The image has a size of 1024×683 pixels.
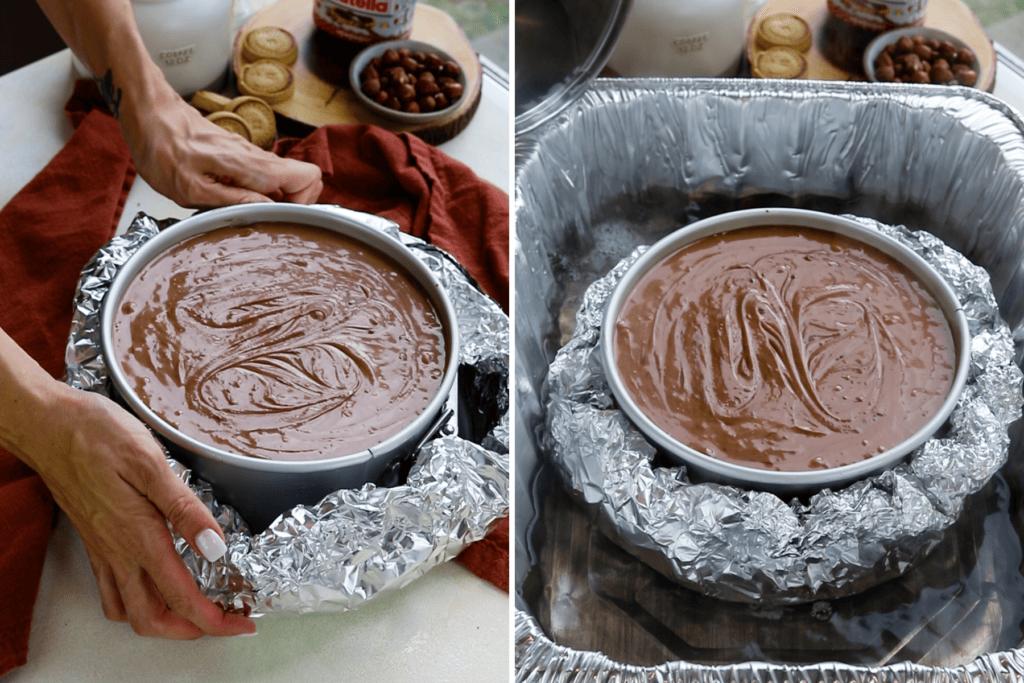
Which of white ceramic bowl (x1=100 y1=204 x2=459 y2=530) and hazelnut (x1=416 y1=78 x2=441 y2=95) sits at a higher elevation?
hazelnut (x1=416 y1=78 x2=441 y2=95)

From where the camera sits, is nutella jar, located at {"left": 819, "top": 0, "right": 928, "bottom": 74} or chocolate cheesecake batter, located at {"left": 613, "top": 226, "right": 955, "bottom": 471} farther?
nutella jar, located at {"left": 819, "top": 0, "right": 928, "bottom": 74}

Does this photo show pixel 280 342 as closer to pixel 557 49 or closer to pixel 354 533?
pixel 354 533

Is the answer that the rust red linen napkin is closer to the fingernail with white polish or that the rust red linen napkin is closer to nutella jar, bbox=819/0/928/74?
the fingernail with white polish

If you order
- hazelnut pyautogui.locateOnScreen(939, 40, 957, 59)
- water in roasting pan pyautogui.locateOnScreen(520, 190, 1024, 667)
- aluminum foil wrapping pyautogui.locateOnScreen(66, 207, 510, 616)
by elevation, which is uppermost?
hazelnut pyautogui.locateOnScreen(939, 40, 957, 59)

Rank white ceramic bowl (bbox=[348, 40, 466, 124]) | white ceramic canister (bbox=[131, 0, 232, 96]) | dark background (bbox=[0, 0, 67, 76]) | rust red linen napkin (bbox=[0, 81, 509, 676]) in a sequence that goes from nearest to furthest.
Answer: rust red linen napkin (bbox=[0, 81, 509, 676]), white ceramic canister (bbox=[131, 0, 232, 96]), white ceramic bowl (bbox=[348, 40, 466, 124]), dark background (bbox=[0, 0, 67, 76])

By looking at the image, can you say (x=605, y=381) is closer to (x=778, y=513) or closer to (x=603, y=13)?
(x=778, y=513)

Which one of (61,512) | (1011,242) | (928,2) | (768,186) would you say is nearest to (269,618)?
(61,512)

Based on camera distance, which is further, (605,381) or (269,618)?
(605,381)

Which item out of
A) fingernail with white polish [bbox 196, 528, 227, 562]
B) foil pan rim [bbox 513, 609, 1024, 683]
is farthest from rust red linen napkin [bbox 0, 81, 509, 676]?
fingernail with white polish [bbox 196, 528, 227, 562]
